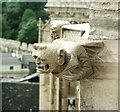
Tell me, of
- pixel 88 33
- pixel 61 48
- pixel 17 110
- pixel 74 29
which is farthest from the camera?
pixel 17 110

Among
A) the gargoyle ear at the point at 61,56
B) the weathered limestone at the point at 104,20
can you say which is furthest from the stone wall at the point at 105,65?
the gargoyle ear at the point at 61,56

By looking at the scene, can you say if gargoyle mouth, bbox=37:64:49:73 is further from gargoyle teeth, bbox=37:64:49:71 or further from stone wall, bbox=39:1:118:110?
stone wall, bbox=39:1:118:110

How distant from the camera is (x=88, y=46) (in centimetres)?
268

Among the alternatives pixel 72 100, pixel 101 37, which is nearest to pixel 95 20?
pixel 101 37

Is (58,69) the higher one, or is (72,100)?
(58,69)

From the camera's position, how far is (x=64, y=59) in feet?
8.67

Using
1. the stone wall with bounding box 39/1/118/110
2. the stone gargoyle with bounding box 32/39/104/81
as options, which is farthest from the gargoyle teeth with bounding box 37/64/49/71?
the stone wall with bounding box 39/1/118/110

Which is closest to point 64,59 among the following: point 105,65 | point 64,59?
point 64,59

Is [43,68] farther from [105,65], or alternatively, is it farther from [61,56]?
[105,65]

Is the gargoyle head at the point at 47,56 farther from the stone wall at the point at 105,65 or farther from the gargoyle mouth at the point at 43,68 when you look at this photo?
the stone wall at the point at 105,65

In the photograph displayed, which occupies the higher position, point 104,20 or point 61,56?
point 104,20

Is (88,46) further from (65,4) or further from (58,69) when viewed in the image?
(65,4)

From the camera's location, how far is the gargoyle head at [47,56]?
260 cm

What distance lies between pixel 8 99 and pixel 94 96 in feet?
64.7
